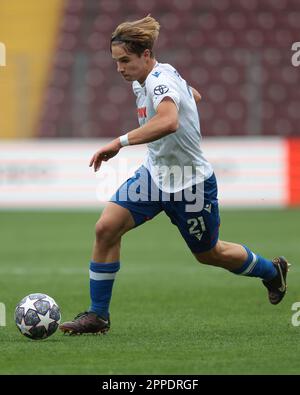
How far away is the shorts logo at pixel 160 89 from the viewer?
22.1 ft

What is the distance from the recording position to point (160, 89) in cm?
676

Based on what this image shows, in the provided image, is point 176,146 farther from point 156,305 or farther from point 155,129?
point 156,305

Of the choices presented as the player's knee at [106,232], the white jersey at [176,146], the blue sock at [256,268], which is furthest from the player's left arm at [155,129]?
the blue sock at [256,268]

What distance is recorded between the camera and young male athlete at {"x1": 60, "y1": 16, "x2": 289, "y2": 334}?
6.90 metres

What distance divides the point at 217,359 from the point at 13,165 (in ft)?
42.1

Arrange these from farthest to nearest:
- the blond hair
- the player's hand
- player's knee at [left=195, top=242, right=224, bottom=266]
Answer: player's knee at [left=195, top=242, right=224, bottom=266] < the blond hair < the player's hand

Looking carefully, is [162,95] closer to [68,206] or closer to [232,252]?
[232,252]

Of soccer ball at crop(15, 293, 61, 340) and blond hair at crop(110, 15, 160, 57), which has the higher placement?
blond hair at crop(110, 15, 160, 57)

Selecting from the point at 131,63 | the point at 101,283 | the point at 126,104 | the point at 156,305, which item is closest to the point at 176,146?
the point at 131,63

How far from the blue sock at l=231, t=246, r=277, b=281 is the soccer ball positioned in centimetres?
148

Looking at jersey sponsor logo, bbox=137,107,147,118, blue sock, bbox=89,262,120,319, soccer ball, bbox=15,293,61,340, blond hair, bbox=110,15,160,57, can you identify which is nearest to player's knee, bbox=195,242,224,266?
blue sock, bbox=89,262,120,319

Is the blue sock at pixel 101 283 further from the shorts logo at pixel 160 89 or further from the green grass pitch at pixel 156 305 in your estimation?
the shorts logo at pixel 160 89

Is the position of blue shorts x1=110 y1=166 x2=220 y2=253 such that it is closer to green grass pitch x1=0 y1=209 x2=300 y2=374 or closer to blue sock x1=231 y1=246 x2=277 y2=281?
blue sock x1=231 y1=246 x2=277 y2=281
